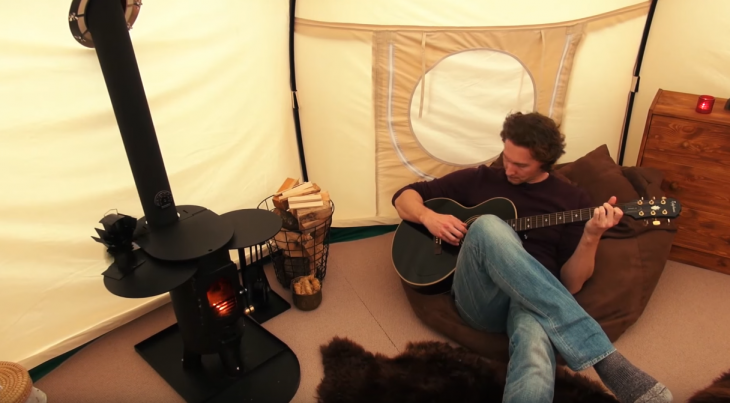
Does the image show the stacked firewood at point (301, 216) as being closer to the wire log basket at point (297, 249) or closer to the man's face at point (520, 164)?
the wire log basket at point (297, 249)

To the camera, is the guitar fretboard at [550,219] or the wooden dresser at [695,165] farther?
the wooden dresser at [695,165]

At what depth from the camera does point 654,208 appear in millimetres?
1682

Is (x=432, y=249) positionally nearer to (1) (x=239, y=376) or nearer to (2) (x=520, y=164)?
(2) (x=520, y=164)

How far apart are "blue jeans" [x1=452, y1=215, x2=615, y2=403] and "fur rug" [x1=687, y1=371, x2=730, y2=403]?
0.39m

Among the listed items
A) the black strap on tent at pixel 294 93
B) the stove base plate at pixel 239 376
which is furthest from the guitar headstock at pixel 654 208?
the black strap on tent at pixel 294 93

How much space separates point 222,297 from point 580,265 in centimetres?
128

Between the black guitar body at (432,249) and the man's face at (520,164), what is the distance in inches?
4.5

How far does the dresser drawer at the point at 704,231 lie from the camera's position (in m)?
2.35

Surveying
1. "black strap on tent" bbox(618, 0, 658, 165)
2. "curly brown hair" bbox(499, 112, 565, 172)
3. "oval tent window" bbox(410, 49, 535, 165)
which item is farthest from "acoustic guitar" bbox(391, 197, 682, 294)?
"black strap on tent" bbox(618, 0, 658, 165)

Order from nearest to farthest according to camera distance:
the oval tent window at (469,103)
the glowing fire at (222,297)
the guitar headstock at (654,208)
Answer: the guitar headstock at (654,208)
the glowing fire at (222,297)
the oval tent window at (469,103)

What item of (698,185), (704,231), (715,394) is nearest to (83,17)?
(715,394)

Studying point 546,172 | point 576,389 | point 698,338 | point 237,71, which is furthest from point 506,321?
point 237,71

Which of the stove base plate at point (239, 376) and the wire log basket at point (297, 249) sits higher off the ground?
the wire log basket at point (297, 249)

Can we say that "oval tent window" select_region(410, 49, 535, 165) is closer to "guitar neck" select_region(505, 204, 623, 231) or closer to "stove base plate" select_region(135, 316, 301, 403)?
"guitar neck" select_region(505, 204, 623, 231)
